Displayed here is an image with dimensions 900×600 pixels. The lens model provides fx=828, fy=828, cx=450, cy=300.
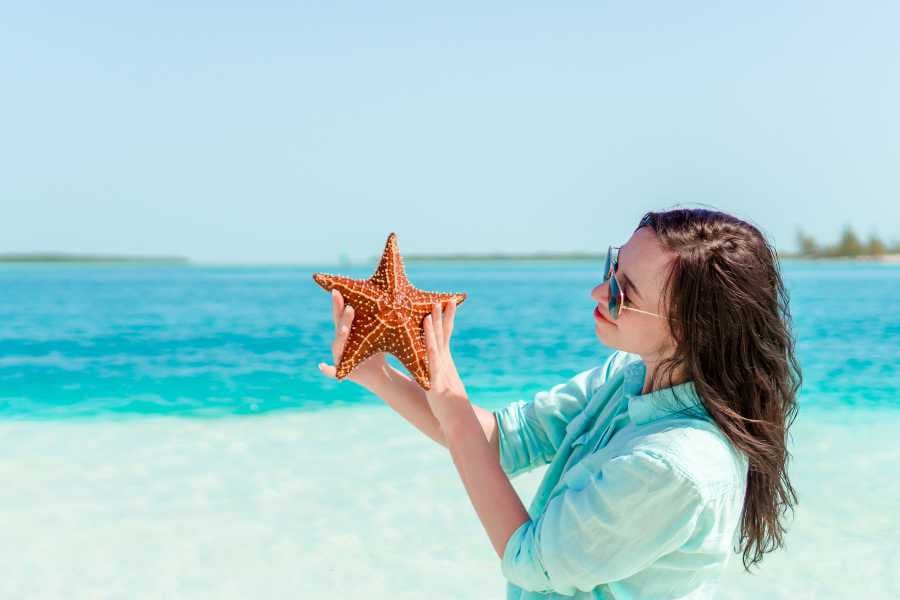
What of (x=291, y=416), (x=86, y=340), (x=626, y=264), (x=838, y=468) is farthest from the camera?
(x=86, y=340)

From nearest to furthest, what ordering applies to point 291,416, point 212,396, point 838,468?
point 838,468, point 291,416, point 212,396

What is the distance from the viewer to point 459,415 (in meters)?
1.50

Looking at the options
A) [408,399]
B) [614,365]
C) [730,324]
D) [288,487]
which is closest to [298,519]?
[288,487]

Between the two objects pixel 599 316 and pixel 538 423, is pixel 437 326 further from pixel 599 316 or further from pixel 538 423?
pixel 538 423

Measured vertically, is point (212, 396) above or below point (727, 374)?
below

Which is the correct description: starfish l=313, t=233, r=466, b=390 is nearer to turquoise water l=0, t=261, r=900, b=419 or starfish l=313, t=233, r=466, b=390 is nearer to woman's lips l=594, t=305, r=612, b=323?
woman's lips l=594, t=305, r=612, b=323

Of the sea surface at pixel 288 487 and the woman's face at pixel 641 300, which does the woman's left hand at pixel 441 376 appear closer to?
the woman's face at pixel 641 300

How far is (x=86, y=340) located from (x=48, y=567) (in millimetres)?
11752

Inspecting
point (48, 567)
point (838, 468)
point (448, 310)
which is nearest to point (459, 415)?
point (448, 310)

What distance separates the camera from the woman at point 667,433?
1.29 meters

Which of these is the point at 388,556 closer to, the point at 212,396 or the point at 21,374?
the point at 212,396

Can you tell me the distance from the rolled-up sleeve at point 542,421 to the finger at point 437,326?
1.15ft

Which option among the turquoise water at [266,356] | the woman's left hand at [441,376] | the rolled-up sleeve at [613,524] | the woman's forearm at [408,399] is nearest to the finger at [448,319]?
the woman's left hand at [441,376]

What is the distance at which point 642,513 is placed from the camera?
1.27m
